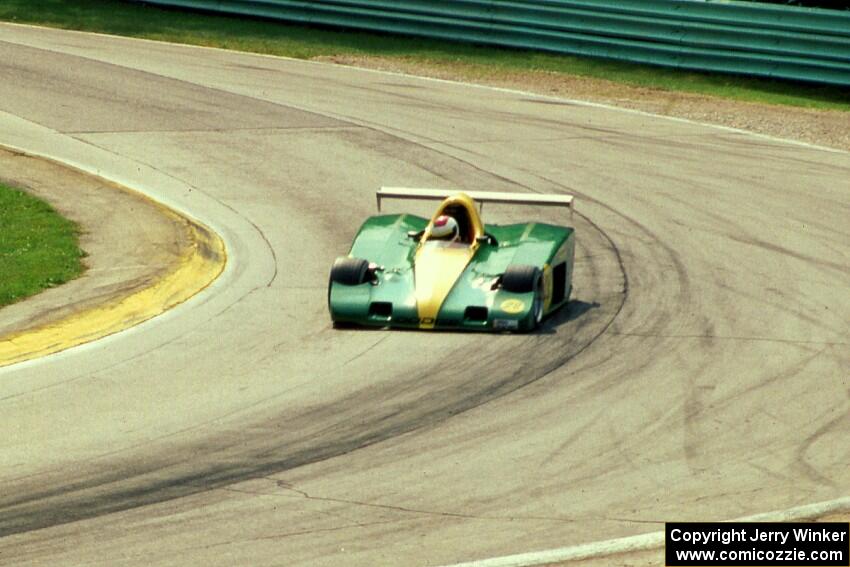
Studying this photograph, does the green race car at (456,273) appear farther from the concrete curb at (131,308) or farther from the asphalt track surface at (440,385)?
→ the concrete curb at (131,308)

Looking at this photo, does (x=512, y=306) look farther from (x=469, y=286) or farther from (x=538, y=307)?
(x=469, y=286)

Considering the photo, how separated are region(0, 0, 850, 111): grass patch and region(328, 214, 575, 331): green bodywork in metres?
13.1

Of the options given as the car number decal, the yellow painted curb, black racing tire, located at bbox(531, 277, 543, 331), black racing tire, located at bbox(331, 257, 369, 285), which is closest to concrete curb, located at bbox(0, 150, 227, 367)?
the yellow painted curb

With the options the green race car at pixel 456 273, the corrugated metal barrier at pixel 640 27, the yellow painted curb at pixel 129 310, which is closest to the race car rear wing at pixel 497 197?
the green race car at pixel 456 273

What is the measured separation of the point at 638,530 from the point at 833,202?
11.5 metres

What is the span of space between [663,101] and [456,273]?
13.3 meters

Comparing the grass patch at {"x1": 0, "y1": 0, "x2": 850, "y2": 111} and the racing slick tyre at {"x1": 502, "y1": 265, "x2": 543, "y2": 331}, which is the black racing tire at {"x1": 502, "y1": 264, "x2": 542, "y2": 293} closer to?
the racing slick tyre at {"x1": 502, "y1": 265, "x2": 543, "y2": 331}

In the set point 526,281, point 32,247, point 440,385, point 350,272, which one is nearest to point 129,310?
point 350,272

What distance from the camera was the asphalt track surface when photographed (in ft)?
32.8

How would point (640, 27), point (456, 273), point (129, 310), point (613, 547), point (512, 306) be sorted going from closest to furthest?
point (613, 547), point (512, 306), point (456, 273), point (129, 310), point (640, 27)

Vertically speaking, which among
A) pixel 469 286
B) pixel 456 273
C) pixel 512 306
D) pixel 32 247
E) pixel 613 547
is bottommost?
pixel 613 547

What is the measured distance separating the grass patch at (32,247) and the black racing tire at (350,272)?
3.28 meters

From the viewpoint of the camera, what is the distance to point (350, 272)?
14.6 metres

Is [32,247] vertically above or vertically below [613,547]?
above
